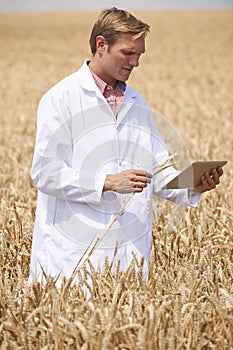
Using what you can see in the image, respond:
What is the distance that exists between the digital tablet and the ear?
1.94 ft

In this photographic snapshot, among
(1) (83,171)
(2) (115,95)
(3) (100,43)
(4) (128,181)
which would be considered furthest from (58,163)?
(3) (100,43)

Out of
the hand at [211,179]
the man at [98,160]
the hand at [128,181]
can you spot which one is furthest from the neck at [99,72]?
the hand at [211,179]

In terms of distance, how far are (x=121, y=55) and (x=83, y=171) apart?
486 mm

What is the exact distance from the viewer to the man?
3.05 m

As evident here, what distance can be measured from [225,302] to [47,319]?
0.73 m

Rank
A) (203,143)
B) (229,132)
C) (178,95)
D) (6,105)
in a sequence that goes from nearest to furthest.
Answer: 1. (203,143)
2. (229,132)
3. (6,105)
4. (178,95)

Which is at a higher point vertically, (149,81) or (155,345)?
(149,81)

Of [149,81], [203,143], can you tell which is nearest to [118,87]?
[203,143]

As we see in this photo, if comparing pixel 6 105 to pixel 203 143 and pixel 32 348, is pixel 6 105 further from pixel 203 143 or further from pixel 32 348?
pixel 32 348

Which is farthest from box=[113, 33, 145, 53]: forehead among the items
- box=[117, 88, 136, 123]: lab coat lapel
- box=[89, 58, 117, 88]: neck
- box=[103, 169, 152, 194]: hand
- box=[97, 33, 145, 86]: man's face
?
box=[103, 169, 152, 194]: hand

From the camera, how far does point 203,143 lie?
8.12 meters

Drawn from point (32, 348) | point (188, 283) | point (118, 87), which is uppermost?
point (118, 87)

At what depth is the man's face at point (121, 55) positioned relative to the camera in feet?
10.0

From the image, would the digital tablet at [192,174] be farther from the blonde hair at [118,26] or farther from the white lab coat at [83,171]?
the blonde hair at [118,26]
